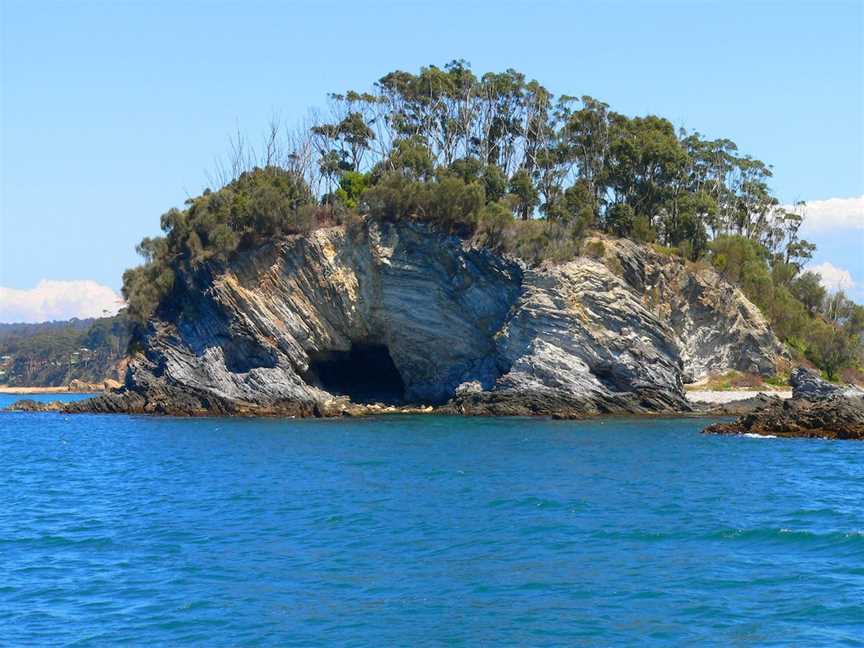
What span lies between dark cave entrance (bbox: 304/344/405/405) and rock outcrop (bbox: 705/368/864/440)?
25016 mm

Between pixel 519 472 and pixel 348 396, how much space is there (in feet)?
111

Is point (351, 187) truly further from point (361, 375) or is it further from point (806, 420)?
point (806, 420)

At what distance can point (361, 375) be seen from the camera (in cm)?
6950

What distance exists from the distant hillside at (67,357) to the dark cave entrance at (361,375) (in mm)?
97409

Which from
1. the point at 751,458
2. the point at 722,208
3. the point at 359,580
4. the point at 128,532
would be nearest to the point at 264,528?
the point at 128,532

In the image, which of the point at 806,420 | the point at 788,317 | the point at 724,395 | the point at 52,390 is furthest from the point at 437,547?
the point at 52,390

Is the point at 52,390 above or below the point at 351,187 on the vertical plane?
below

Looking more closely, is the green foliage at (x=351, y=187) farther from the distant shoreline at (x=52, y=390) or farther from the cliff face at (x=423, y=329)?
the distant shoreline at (x=52, y=390)

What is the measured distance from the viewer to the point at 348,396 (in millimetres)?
65688

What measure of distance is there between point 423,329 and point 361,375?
10.3 meters

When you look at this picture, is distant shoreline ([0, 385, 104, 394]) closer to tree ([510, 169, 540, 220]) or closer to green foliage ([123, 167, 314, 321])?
green foliage ([123, 167, 314, 321])

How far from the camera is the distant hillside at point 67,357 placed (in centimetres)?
16475

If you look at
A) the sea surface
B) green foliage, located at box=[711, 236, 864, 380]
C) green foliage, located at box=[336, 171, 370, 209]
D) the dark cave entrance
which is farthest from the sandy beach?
green foliage, located at box=[336, 171, 370, 209]

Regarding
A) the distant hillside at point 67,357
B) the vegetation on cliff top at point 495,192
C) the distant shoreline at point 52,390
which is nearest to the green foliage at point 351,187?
the vegetation on cliff top at point 495,192
